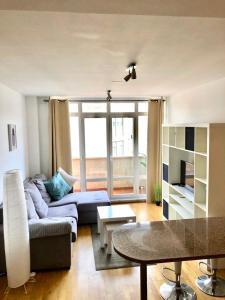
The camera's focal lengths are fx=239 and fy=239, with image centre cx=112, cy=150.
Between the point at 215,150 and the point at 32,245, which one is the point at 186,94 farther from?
the point at 32,245

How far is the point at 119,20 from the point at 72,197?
380cm

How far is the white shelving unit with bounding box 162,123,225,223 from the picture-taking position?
Result: 308cm

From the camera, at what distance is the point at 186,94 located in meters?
4.65

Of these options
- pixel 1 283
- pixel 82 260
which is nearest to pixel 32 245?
pixel 1 283

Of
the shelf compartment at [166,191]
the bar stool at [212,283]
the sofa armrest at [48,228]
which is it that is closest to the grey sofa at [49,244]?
the sofa armrest at [48,228]

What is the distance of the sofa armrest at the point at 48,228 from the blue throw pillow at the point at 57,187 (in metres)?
1.62

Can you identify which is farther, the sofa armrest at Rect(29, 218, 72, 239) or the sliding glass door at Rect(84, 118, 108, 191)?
the sliding glass door at Rect(84, 118, 108, 191)

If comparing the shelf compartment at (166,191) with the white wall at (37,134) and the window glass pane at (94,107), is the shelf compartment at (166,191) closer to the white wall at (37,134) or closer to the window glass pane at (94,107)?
the window glass pane at (94,107)

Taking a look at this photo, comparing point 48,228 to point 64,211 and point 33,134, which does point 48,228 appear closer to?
→ point 64,211

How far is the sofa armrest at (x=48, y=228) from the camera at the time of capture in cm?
300

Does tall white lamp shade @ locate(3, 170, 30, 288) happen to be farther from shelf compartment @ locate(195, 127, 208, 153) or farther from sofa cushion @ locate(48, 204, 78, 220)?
shelf compartment @ locate(195, 127, 208, 153)

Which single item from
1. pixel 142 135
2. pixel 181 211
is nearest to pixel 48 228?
pixel 181 211

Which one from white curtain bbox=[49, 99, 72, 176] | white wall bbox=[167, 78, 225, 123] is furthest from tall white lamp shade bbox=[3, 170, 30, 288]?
white wall bbox=[167, 78, 225, 123]

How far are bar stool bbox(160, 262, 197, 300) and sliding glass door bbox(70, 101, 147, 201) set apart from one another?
3.24 m
